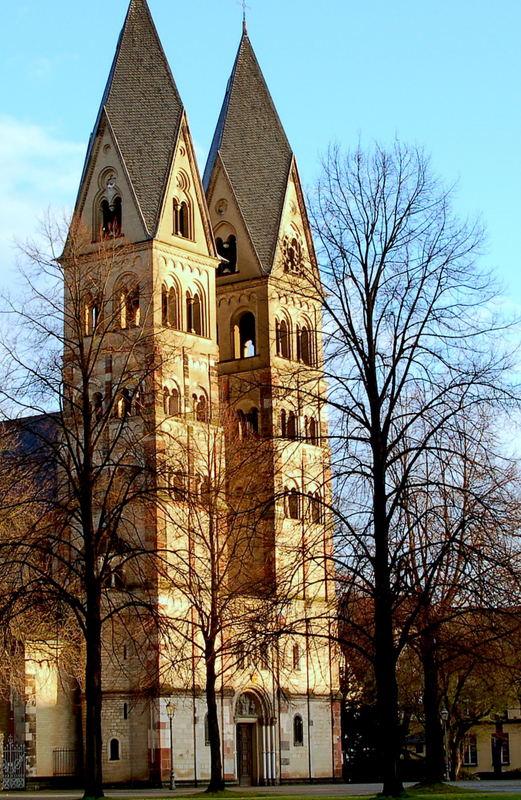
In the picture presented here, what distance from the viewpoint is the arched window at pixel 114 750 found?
202ft

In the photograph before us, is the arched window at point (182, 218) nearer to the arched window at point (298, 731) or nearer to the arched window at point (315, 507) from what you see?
the arched window at point (298, 731)

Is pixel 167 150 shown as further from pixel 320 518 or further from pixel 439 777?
pixel 320 518

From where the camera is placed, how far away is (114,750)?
61594mm

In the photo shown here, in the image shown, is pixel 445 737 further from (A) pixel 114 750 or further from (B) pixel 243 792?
(B) pixel 243 792

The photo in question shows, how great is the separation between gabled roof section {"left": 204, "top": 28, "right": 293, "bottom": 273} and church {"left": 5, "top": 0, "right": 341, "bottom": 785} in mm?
76

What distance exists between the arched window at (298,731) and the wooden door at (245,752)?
103 inches

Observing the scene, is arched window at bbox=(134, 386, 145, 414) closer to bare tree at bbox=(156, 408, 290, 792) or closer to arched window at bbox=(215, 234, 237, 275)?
bare tree at bbox=(156, 408, 290, 792)

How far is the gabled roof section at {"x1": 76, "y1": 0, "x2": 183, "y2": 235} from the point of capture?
68.6 meters

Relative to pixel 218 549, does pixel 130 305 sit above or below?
above

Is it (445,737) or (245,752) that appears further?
(445,737)

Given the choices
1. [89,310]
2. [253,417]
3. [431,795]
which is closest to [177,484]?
[89,310]

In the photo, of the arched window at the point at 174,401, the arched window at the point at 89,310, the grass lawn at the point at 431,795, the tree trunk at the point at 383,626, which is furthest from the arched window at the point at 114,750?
the tree trunk at the point at 383,626

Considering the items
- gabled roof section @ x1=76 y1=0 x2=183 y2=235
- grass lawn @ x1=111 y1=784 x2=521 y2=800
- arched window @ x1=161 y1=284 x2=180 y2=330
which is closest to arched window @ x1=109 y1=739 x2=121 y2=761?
grass lawn @ x1=111 y1=784 x2=521 y2=800

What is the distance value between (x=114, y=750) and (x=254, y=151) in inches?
1280
